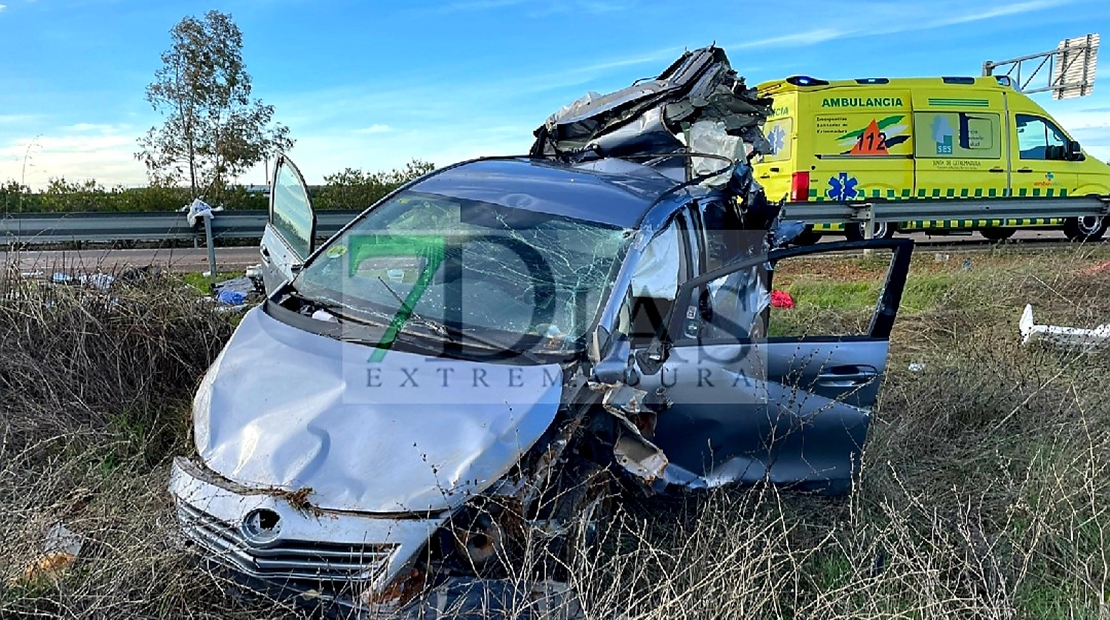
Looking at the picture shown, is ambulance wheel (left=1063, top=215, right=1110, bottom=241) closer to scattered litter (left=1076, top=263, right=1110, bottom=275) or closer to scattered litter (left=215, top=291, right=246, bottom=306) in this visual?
scattered litter (left=1076, top=263, right=1110, bottom=275)

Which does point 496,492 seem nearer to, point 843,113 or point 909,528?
point 909,528

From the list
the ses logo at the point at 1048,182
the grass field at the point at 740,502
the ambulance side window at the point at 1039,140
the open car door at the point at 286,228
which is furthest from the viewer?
the ses logo at the point at 1048,182

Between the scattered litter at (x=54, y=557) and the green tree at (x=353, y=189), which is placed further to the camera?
the green tree at (x=353, y=189)

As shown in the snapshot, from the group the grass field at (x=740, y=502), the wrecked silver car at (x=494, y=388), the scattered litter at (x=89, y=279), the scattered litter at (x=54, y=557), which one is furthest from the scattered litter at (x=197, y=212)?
the scattered litter at (x=54, y=557)

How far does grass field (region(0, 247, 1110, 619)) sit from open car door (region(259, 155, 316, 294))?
0.74 metres

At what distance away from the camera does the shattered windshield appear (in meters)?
2.89

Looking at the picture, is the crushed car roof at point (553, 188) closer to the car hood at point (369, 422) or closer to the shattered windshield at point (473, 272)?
the shattered windshield at point (473, 272)

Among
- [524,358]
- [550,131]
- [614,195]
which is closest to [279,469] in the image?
[524,358]

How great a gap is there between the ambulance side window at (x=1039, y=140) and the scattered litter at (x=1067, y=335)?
6762 mm

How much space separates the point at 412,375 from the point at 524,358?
38 cm

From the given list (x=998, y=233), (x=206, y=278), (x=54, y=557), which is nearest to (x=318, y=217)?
(x=206, y=278)

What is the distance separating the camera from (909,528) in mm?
3348

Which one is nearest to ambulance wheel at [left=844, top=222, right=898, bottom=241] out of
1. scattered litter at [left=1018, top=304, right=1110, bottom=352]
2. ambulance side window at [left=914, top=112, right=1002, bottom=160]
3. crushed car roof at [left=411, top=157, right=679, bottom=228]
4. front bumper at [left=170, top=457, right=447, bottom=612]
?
ambulance side window at [left=914, top=112, right=1002, bottom=160]

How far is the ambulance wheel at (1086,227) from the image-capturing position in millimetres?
11906
